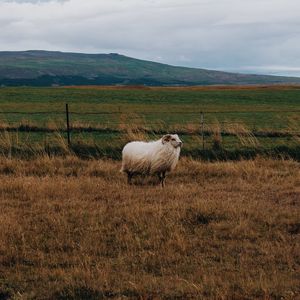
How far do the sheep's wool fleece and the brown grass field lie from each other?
1.19 ft

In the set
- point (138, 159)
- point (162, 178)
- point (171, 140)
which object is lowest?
point (162, 178)

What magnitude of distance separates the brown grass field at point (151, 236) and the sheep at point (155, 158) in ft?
1.02

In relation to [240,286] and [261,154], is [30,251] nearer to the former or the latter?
[240,286]

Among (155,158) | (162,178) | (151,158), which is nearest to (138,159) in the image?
(151,158)

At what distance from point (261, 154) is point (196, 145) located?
2578mm

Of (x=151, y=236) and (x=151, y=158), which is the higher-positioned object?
(x=151, y=158)

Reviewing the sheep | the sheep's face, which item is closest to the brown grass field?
the sheep

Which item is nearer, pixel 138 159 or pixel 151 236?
pixel 151 236

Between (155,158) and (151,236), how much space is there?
4.83 meters

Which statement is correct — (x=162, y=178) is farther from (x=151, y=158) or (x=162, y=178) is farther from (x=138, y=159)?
(x=138, y=159)

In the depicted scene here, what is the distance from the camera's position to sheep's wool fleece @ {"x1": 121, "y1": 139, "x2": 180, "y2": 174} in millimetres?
12812

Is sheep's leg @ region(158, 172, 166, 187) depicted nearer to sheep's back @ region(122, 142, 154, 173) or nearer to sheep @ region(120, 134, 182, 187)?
sheep @ region(120, 134, 182, 187)

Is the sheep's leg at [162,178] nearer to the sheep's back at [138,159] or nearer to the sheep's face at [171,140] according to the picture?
the sheep's back at [138,159]

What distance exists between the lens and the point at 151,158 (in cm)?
1290
